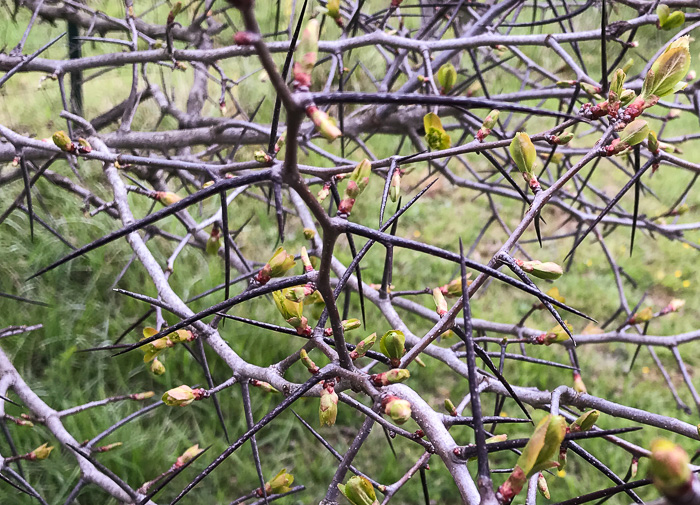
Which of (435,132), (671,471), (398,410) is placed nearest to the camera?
(671,471)

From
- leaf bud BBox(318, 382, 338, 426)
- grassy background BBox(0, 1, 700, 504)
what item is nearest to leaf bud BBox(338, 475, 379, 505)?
leaf bud BBox(318, 382, 338, 426)

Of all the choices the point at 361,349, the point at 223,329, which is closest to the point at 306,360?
the point at 361,349

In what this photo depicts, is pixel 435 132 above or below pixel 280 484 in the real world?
above

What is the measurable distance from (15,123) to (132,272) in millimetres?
728

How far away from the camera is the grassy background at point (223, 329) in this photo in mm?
1129

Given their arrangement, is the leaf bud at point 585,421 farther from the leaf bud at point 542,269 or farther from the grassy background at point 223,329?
the grassy background at point 223,329

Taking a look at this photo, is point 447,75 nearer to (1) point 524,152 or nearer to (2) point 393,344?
(1) point 524,152

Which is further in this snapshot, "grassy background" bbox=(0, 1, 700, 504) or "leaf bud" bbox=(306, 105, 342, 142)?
"grassy background" bbox=(0, 1, 700, 504)

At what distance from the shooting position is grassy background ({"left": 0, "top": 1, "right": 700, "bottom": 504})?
1.13 m

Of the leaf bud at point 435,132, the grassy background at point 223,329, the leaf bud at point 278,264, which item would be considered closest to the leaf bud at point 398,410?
the leaf bud at point 278,264

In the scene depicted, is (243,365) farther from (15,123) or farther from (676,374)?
(676,374)

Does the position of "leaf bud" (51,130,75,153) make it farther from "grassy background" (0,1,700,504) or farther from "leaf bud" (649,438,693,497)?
"grassy background" (0,1,700,504)

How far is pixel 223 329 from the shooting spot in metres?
1.34

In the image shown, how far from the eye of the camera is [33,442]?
1.05 meters
